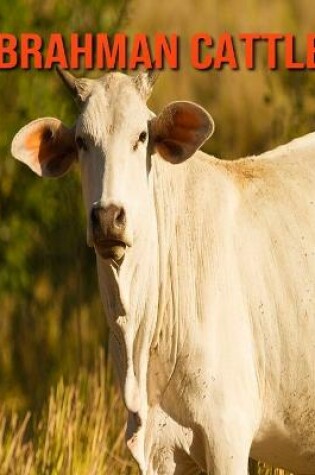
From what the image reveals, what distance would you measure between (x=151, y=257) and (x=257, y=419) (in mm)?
718

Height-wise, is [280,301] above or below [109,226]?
below

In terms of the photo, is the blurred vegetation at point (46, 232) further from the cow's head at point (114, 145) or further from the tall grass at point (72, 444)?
the cow's head at point (114, 145)

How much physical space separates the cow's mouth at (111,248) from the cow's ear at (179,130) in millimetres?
480

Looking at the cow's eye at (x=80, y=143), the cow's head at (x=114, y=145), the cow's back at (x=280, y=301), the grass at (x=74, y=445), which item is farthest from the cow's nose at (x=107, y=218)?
the grass at (x=74, y=445)

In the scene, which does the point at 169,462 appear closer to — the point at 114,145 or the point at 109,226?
the point at 109,226

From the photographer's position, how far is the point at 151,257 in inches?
259

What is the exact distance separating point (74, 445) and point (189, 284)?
6.33 ft

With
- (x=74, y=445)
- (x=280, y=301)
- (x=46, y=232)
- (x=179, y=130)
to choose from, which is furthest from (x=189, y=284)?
(x=46, y=232)

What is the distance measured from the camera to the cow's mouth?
6141mm

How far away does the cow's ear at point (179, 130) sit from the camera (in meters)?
6.53

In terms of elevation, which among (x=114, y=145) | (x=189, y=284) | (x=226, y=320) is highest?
(x=114, y=145)

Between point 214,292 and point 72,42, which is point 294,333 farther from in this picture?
point 72,42

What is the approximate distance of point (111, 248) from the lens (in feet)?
20.3

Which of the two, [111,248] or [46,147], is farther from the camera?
[46,147]
